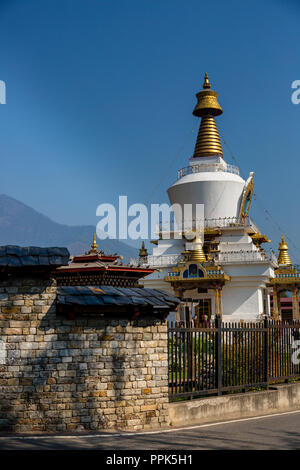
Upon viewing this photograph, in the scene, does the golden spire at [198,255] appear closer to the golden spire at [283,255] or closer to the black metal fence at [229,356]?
the golden spire at [283,255]

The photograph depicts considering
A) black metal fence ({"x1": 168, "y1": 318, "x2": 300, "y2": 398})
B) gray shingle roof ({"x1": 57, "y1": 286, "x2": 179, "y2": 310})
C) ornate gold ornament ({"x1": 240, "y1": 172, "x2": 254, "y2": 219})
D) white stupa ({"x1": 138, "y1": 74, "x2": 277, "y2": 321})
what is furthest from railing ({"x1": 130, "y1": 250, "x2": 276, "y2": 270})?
gray shingle roof ({"x1": 57, "y1": 286, "x2": 179, "y2": 310})

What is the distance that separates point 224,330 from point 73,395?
4.20m

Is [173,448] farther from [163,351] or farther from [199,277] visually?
[199,277]

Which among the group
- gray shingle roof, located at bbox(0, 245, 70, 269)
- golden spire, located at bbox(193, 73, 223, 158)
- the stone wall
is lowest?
the stone wall

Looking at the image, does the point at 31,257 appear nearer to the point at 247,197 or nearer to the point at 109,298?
the point at 109,298

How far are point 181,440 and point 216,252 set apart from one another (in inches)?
1131

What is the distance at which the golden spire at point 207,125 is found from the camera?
43.2 metres

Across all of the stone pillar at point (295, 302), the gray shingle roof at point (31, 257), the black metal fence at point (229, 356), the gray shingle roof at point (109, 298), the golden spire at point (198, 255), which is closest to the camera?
the gray shingle roof at point (31, 257)

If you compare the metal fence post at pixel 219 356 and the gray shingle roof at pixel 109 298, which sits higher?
the gray shingle roof at pixel 109 298

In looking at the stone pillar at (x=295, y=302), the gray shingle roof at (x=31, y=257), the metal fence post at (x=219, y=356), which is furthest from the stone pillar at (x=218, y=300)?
the gray shingle roof at (x=31, y=257)

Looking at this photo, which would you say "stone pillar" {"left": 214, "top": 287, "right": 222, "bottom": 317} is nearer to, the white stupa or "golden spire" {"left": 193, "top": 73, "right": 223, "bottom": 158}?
the white stupa

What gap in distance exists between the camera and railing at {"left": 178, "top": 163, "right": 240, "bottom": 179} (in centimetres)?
4212
